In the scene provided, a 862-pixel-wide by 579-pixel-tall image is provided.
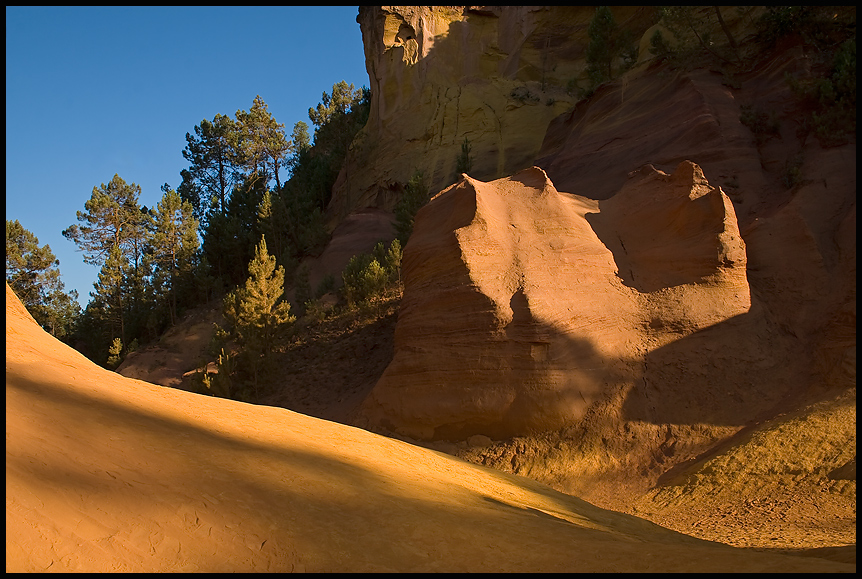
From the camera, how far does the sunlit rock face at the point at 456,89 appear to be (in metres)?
34.9

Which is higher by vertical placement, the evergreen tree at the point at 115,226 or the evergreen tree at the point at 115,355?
the evergreen tree at the point at 115,226

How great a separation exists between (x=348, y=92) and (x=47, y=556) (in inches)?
1798

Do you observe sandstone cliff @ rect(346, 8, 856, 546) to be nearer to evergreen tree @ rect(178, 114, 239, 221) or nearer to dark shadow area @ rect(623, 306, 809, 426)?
dark shadow area @ rect(623, 306, 809, 426)

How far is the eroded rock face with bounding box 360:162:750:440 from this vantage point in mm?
12781

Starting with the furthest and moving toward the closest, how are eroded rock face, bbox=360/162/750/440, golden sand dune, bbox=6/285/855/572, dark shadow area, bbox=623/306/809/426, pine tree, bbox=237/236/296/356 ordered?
1. pine tree, bbox=237/236/296/356
2. eroded rock face, bbox=360/162/750/440
3. dark shadow area, bbox=623/306/809/426
4. golden sand dune, bbox=6/285/855/572

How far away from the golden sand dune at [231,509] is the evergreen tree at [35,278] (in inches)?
1130

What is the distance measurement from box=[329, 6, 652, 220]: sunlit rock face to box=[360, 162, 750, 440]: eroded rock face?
18.1 meters

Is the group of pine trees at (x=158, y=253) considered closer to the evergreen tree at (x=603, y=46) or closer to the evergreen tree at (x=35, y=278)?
the evergreen tree at (x=35, y=278)

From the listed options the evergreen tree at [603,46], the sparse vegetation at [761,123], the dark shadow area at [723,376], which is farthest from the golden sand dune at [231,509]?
the evergreen tree at [603,46]

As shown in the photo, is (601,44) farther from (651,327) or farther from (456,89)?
(651,327)

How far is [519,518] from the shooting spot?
258 inches

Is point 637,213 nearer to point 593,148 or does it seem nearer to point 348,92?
point 593,148

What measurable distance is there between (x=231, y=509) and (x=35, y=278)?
1347 inches

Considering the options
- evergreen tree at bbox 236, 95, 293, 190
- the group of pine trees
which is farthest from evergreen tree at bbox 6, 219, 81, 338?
evergreen tree at bbox 236, 95, 293, 190
